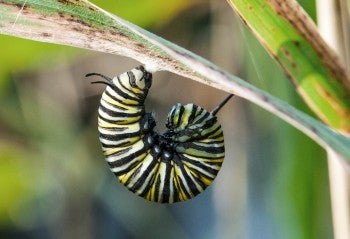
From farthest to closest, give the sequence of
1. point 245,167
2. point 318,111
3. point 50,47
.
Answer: point 245,167
point 50,47
point 318,111

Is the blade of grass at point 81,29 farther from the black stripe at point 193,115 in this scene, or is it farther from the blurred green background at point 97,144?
the blurred green background at point 97,144

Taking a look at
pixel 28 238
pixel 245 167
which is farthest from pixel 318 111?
pixel 28 238

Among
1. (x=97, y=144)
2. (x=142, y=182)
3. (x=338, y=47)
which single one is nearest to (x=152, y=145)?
(x=142, y=182)

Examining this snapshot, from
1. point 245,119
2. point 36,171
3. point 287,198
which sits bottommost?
point 287,198

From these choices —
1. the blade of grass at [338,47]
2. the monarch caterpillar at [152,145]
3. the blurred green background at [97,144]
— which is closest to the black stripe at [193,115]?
the monarch caterpillar at [152,145]

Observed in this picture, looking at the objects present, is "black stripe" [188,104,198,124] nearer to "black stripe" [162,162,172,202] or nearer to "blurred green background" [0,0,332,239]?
"black stripe" [162,162,172,202]

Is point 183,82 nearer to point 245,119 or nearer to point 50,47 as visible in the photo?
point 245,119
